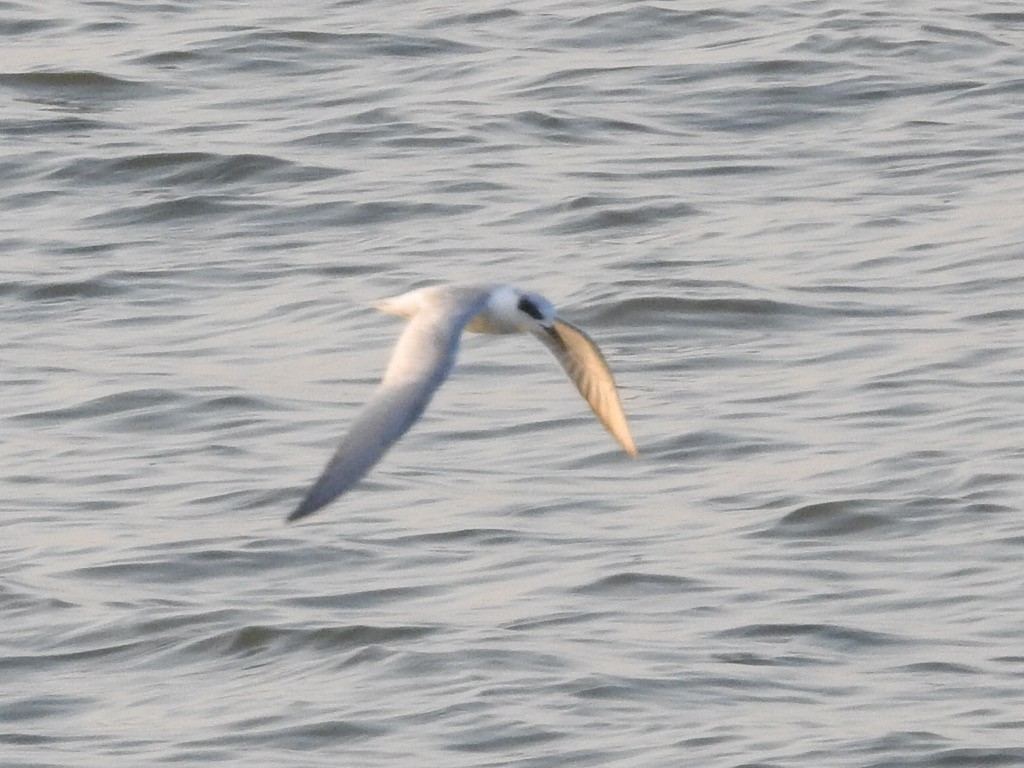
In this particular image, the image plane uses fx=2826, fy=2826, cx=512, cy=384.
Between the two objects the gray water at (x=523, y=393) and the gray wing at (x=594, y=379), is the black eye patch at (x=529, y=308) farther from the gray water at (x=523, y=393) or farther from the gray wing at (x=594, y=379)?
the gray water at (x=523, y=393)

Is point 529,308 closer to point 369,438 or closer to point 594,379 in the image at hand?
point 594,379

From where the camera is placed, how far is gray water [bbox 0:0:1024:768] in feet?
25.5

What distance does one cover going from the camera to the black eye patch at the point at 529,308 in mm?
6613

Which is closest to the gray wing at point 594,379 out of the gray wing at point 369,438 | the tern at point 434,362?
the tern at point 434,362

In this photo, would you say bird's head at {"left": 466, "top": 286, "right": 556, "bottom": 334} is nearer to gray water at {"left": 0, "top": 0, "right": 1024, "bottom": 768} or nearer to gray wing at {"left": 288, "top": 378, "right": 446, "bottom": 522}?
gray wing at {"left": 288, "top": 378, "right": 446, "bottom": 522}

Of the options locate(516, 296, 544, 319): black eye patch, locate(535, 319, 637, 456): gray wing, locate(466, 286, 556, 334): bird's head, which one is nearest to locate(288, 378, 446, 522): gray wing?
locate(466, 286, 556, 334): bird's head

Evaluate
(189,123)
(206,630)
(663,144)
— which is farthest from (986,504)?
(189,123)

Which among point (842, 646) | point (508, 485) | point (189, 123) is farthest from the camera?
point (189, 123)

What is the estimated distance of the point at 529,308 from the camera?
6637 mm

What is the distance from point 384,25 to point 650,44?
4.68 ft

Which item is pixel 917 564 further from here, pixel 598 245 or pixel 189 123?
pixel 189 123

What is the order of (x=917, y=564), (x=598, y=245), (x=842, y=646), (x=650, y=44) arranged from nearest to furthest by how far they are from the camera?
(x=842, y=646), (x=917, y=564), (x=598, y=245), (x=650, y=44)

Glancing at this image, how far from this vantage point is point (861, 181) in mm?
12211

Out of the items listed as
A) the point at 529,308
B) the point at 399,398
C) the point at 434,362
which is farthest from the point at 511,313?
the point at 399,398
